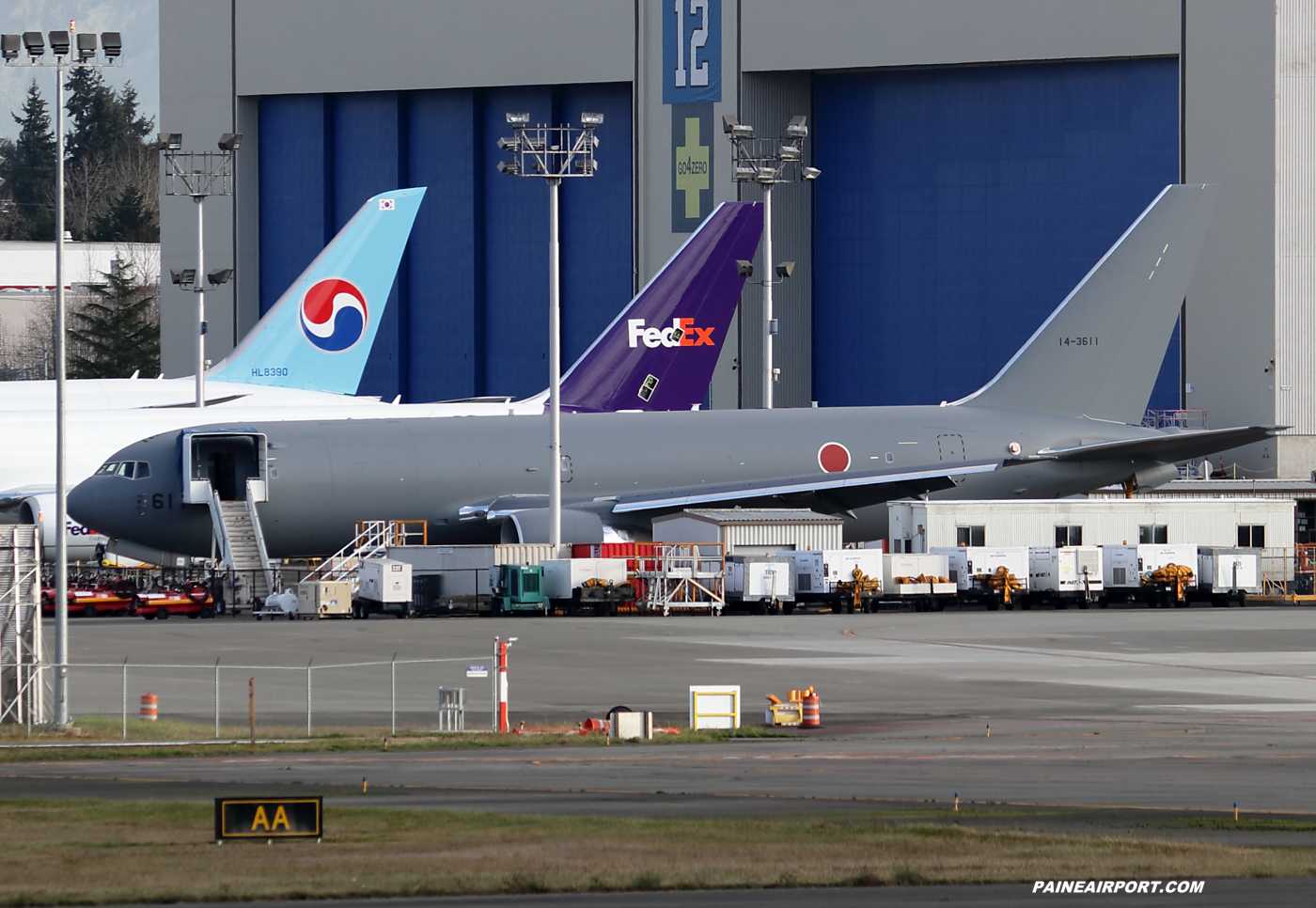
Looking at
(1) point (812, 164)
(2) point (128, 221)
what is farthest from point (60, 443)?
(2) point (128, 221)

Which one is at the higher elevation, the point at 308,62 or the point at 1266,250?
the point at 308,62

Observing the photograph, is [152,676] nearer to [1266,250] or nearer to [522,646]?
[522,646]

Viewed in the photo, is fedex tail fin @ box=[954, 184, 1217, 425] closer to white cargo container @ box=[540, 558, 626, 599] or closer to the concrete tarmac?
the concrete tarmac

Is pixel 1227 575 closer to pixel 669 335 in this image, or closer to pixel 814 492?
pixel 814 492

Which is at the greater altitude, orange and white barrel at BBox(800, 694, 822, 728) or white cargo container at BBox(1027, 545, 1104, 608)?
white cargo container at BBox(1027, 545, 1104, 608)

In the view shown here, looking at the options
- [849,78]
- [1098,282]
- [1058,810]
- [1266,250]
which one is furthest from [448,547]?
[849,78]

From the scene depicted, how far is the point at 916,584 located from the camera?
46.5 m

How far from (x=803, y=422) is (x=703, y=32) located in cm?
3934

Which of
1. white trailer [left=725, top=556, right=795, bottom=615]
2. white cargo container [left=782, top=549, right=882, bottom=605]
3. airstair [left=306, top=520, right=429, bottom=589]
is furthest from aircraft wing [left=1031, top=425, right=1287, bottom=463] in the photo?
airstair [left=306, top=520, right=429, bottom=589]

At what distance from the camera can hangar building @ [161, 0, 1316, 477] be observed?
78.4 metres

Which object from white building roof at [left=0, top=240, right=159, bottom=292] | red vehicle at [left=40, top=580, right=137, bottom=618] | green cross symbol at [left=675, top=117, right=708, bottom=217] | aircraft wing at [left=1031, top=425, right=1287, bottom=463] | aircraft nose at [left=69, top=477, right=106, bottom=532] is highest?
white building roof at [left=0, top=240, right=159, bottom=292]

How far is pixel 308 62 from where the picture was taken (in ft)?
314

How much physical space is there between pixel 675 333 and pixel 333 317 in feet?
61.0

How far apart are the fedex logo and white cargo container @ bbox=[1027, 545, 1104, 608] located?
15.4 metres
